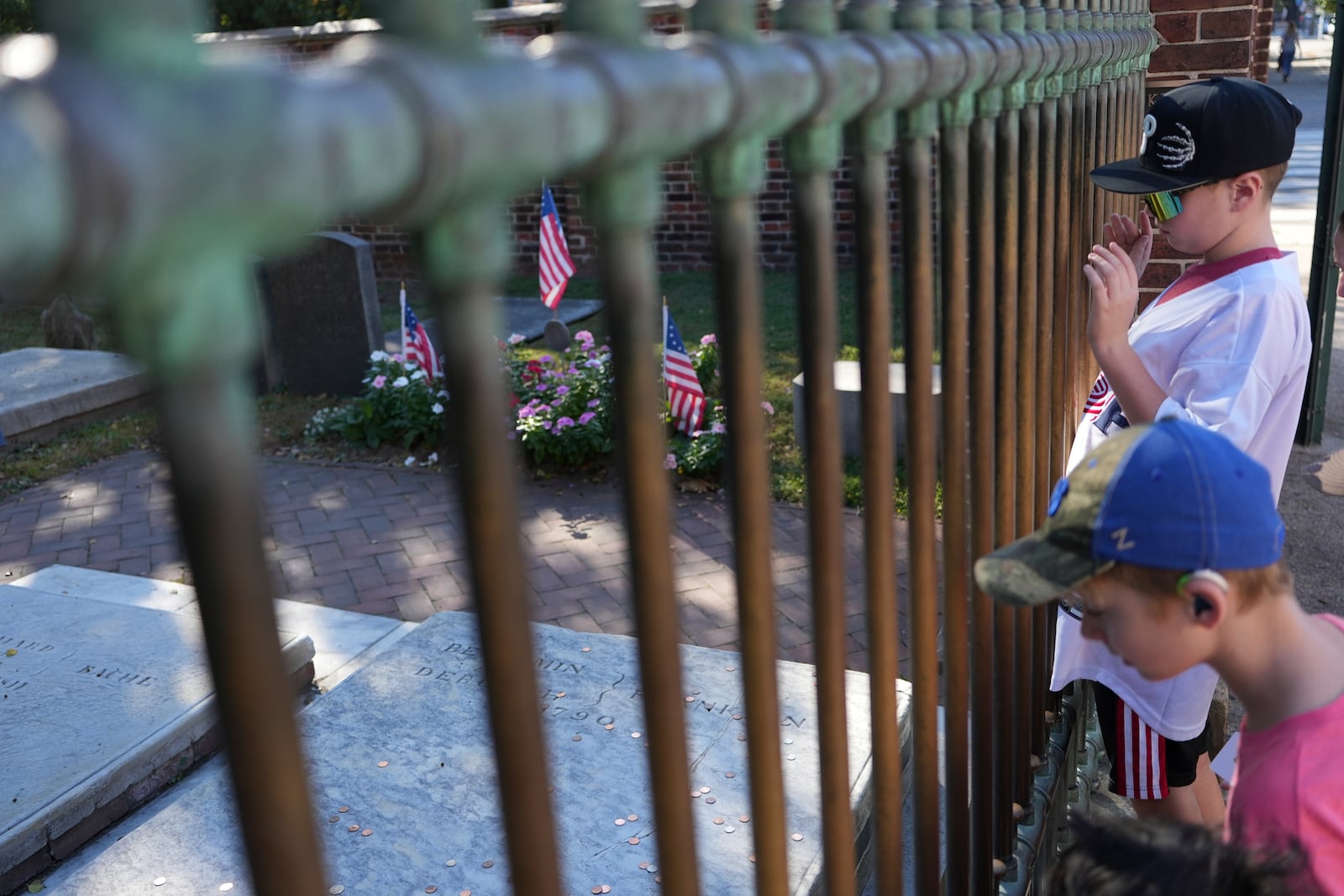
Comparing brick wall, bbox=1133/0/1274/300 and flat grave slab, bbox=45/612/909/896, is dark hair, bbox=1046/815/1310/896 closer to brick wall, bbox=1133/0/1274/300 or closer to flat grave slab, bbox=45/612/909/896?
flat grave slab, bbox=45/612/909/896

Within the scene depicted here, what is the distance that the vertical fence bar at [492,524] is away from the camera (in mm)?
606

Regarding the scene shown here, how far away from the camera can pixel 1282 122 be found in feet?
7.07

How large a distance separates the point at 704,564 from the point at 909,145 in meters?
4.22

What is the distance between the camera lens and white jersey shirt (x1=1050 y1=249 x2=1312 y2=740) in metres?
1.98

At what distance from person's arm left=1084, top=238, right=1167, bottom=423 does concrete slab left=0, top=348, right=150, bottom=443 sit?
6740 mm

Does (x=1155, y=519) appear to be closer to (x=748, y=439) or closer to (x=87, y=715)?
(x=748, y=439)

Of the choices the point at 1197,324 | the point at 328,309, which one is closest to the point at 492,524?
the point at 1197,324

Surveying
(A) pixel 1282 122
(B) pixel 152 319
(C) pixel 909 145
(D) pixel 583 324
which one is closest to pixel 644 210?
(B) pixel 152 319

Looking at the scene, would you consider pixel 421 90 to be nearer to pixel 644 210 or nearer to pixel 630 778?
pixel 644 210

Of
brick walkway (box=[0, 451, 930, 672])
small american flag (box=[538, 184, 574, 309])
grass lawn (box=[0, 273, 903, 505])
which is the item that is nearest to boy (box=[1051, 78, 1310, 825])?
brick walkway (box=[0, 451, 930, 672])

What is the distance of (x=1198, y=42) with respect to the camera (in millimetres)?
3725

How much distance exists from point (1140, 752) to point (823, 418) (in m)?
1.72

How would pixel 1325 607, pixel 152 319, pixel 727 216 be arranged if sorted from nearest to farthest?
pixel 152 319 → pixel 727 216 → pixel 1325 607

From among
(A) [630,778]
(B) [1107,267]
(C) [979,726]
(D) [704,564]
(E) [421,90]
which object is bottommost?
(D) [704,564]
